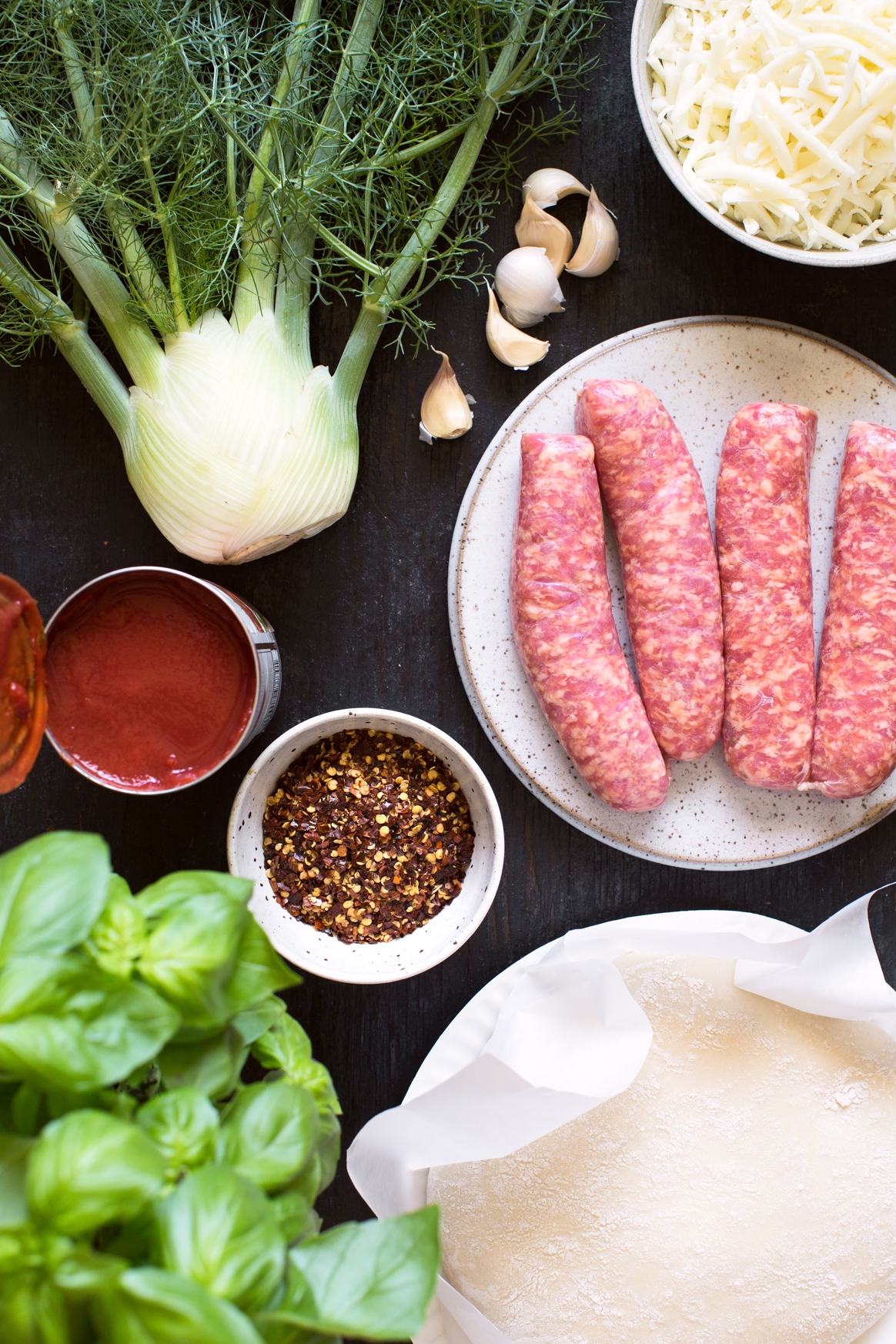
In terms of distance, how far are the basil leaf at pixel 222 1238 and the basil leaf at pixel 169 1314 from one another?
0.02 m

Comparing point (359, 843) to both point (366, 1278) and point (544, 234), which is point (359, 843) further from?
point (544, 234)

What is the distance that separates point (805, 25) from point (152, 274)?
35.3 inches

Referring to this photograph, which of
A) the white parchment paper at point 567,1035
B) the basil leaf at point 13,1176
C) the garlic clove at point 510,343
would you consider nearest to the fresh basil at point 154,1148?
the basil leaf at point 13,1176

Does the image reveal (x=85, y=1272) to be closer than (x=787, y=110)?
Yes

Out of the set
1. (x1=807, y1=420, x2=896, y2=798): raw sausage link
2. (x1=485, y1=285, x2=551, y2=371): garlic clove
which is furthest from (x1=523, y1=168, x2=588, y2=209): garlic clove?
(x1=807, y1=420, x2=896, y2=798): raw sausage link

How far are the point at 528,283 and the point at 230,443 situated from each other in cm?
48

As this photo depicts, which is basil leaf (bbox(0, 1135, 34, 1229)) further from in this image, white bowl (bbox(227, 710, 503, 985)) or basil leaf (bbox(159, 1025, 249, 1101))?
white bowl (bbox(227, 710, 503, 985))

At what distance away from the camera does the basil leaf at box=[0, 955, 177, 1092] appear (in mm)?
669

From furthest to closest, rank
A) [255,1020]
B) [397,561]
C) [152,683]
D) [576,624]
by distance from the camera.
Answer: [397,561] < [576,624] < [152,683] < [255,1020]

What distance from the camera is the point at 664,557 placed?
4.34ft

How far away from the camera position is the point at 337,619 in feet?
4.71

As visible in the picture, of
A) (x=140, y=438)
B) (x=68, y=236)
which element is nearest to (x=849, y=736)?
(x=140, y=438)

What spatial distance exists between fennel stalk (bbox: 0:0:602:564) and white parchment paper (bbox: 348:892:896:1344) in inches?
28.6

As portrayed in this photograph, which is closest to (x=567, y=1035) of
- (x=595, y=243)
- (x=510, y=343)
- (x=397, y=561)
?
(x=397, y=561)
